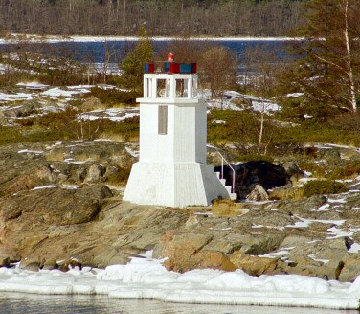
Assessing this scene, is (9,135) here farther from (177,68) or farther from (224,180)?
(177,68)

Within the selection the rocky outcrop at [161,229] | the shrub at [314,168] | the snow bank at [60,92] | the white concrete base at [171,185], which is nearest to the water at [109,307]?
the rocky outcrop at [161,229]

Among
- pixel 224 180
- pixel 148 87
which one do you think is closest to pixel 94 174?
pixel 148 87

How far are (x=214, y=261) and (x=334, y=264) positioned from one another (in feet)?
7.80

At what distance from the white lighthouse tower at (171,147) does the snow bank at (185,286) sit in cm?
321

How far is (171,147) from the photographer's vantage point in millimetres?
27141

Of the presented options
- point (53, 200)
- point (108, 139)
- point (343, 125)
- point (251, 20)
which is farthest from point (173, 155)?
point (251, 20)

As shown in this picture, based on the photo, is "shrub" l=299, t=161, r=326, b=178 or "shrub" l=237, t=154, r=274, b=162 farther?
"shrub" l=237, t=154, r=274, b=162

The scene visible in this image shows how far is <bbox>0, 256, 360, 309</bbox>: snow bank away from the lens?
21539mm

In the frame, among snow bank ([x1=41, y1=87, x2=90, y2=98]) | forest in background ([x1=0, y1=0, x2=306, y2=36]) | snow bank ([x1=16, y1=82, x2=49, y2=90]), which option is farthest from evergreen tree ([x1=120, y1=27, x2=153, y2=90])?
forest in background ([x1=0, y1=0, x2=306, y2=36])

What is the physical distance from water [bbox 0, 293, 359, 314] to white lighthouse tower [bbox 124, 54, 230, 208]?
16.7 feet

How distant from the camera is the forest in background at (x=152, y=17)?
137500mm

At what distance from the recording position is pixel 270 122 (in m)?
38.9

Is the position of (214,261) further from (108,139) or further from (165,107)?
(108,139)

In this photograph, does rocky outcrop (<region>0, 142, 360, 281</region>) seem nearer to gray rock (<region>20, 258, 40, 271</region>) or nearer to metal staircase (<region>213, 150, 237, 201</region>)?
gray rock (<region>20, 258, 40, 271</region>)
